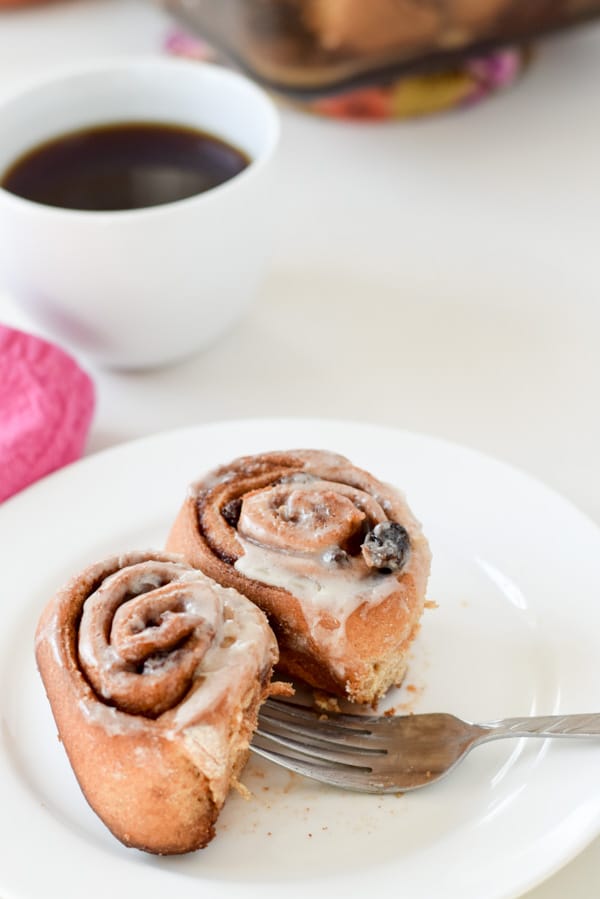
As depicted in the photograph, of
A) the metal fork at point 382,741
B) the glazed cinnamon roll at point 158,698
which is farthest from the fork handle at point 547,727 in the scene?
the glazed cinnamon roll at point 158,698

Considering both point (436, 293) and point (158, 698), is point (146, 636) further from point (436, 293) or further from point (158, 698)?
point (436, 293)

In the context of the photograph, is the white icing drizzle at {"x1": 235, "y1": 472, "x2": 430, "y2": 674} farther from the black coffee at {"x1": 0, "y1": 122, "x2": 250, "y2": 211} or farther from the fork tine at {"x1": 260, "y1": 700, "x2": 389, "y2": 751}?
the black coffee at {"x1": 0, "y1": 122, "x2": 250, "y2": 211}

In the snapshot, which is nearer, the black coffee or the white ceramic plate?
the white ceramic plate

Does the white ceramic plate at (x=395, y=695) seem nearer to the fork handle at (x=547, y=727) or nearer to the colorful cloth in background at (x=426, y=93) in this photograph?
the fork handle at (x=547, y=727)

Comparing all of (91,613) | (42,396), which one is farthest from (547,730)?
(42,396)

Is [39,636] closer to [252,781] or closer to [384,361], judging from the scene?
[252,781]

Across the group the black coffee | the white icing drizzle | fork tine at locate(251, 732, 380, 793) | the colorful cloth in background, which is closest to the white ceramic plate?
fork tine at locate(251, 732, 380, 793)
